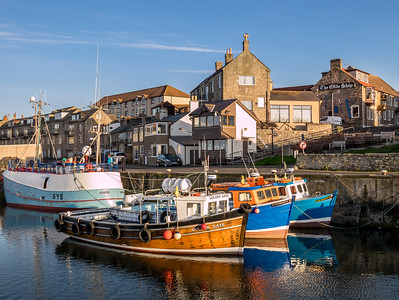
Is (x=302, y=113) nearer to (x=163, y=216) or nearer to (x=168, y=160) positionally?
(x=168, y=160)

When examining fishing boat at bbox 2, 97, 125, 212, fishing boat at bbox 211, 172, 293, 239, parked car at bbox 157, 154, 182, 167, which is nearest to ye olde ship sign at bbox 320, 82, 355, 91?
parked car at bbox 157, 154, 182, 167

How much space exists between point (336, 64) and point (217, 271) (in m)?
52.8

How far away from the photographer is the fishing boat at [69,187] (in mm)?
32938

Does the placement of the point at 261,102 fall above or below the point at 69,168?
above

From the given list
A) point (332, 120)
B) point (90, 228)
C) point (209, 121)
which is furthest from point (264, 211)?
point (332, 120)

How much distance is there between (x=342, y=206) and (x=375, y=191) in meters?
2.11

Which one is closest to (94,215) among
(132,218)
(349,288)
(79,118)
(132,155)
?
(132,218)

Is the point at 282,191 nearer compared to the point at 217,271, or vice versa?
the point at 217,271

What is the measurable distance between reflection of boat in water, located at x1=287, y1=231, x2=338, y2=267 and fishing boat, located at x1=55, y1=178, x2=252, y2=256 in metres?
2.87

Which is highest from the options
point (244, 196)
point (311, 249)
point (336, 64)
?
point (336, 64)

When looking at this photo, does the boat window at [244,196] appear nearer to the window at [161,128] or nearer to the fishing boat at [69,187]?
the fishing boat at [69,187]

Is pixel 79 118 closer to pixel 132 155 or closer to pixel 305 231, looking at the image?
pixel 132 155

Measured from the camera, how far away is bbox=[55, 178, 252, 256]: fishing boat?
1875 cm

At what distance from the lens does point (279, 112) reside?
181 ft
